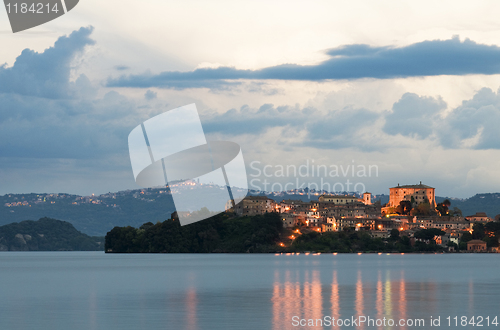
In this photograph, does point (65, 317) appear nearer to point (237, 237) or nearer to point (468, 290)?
point (468, 290)

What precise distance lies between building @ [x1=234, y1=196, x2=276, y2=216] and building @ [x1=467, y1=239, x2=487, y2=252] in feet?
167

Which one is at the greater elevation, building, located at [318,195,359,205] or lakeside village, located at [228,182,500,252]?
building, located at [318,195,359,205]

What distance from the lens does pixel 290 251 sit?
158 m

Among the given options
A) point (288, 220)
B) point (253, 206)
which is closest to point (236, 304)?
point (288, 220)

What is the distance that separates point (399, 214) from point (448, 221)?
582 inches

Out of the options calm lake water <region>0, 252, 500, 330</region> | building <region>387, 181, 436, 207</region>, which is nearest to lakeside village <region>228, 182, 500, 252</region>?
building <region>387, 181, 436, 207</region>

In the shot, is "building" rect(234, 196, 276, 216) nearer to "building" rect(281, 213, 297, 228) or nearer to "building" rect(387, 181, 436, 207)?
"building" rect(281, 213, 297, 228)

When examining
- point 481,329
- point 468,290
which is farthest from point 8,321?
point 468,290

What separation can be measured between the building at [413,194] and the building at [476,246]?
22824 millimetres

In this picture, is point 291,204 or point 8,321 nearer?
point 8,321

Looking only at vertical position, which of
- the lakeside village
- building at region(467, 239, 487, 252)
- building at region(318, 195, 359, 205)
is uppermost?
building at region(318, 195, 359, 205)

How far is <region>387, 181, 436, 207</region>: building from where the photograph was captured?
186 meters

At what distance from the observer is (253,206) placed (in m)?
177

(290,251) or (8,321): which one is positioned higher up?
(8,321)
